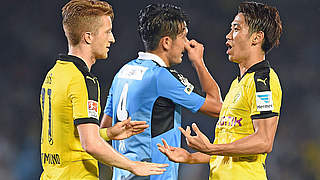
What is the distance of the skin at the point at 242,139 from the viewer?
2240 mm

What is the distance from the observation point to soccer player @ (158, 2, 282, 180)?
2.26 m

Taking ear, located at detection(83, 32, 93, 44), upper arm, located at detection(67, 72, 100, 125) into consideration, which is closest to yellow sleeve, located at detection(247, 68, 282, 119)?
upper arm, located at detection(67, 72, 100, 125)

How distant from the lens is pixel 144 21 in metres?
2.95

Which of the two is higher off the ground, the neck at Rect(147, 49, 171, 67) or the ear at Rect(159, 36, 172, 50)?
the ear at Rect(159, 36, 172, 50)

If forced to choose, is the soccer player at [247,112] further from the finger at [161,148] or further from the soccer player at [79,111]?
the soccer player at [79,111]

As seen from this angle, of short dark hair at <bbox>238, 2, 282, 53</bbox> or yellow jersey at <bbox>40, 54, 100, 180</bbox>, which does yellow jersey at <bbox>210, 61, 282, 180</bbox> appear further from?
yellow jersey at <bbox>40, 54, 100, 180</bbox>

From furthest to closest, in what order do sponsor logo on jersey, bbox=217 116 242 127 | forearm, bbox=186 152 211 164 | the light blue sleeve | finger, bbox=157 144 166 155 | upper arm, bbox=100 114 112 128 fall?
1. upper arm, bbox=100 114 112 128
2. the light blue sleeve
3. forearm, bbox=186 152 211 164
4. finger, bbox=157 144 166 155
5. sponsor logo on jersey, bbox=217 116 242 127

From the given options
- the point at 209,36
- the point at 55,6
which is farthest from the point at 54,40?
the point at 209,36

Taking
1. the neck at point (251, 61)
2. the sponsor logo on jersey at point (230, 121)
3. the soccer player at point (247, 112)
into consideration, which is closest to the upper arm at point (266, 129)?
the soccer player at point (247, 112)

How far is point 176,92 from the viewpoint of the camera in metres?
2.78

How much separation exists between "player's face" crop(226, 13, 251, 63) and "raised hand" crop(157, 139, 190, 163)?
649 millimetres

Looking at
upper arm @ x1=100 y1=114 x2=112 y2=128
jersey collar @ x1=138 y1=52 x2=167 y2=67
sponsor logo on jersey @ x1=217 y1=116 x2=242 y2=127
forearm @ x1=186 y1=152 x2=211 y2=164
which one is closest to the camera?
sponsor logo on jersey @ x1=217 y1=116 x2=242 y2=127
